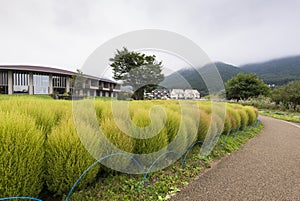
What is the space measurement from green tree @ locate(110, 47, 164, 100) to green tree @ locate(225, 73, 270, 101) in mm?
32973

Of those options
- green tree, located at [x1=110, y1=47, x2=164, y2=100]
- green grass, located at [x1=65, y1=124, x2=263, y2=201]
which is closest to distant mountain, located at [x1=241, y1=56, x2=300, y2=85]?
green tree, located at [x1=110, y1=47, x2=164, y2=100]

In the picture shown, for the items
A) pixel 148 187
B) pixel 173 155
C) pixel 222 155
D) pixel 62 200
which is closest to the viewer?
pixel 62 200

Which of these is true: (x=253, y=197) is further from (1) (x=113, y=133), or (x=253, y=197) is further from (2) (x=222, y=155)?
(1) (x=113, y=133)

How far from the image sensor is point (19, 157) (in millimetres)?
1745

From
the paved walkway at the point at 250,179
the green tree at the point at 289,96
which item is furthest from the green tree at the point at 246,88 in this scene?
the paved walkway at the point at 250,179

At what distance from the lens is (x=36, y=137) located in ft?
6.27

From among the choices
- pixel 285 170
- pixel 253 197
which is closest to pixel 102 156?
pixel 253 197

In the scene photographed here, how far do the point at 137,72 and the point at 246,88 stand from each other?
127 feet

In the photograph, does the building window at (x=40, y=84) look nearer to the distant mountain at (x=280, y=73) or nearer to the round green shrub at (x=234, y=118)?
the round green shrub at (x=234, y=118)

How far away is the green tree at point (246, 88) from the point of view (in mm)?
43356

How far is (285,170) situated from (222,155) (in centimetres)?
141

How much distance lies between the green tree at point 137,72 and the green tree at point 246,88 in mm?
32973

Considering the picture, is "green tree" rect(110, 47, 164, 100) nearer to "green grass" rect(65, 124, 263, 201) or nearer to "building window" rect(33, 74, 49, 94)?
"green grass" rect(65, 124, 263, 201)

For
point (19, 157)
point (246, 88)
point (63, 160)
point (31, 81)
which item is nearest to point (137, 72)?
point (63, 160)
